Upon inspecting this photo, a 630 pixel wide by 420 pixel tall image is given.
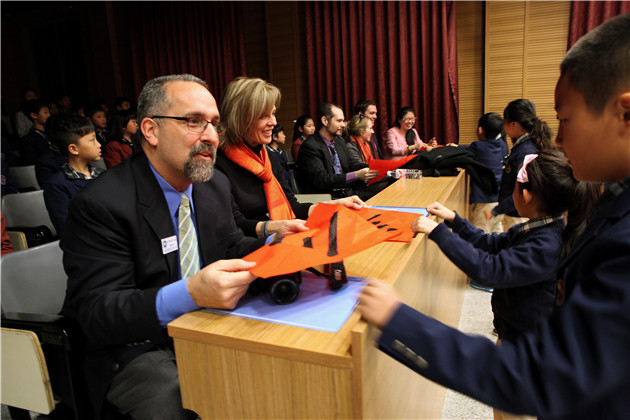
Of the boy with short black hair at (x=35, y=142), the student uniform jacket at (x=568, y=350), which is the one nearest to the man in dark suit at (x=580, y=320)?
the student uniform jacket at (x=568, y=350)

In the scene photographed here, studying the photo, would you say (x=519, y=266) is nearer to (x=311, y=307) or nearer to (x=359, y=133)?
(x=311, y=307)

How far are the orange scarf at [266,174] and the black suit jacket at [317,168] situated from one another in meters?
1.20

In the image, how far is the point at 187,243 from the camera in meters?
1.24

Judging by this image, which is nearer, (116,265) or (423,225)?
(116,265)

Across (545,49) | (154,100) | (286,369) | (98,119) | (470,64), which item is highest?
(545,49)

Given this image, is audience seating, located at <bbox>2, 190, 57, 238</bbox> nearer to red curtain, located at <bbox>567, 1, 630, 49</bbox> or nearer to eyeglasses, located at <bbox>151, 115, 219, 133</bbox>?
eyeglasses, located at <bbox>151, 115, 219, 133</bbox>

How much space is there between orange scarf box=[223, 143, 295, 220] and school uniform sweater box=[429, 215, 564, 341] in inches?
37.7

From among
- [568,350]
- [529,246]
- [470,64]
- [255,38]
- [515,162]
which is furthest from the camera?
[255,38]

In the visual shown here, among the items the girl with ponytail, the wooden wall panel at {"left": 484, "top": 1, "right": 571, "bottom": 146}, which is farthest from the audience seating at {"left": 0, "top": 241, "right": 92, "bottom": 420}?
the wooden wall panel at {"left": 484, "top": 1, "right": 571, "bottom": 146}

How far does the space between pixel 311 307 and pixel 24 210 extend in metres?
3.00

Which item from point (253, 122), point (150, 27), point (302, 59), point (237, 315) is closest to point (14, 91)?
point (150, 27)

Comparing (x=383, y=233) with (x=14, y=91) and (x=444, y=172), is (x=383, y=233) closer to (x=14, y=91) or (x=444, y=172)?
(x=444, y=172)

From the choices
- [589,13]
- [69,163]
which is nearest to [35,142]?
[69,163]

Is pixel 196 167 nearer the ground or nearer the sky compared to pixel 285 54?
nearer the ground
